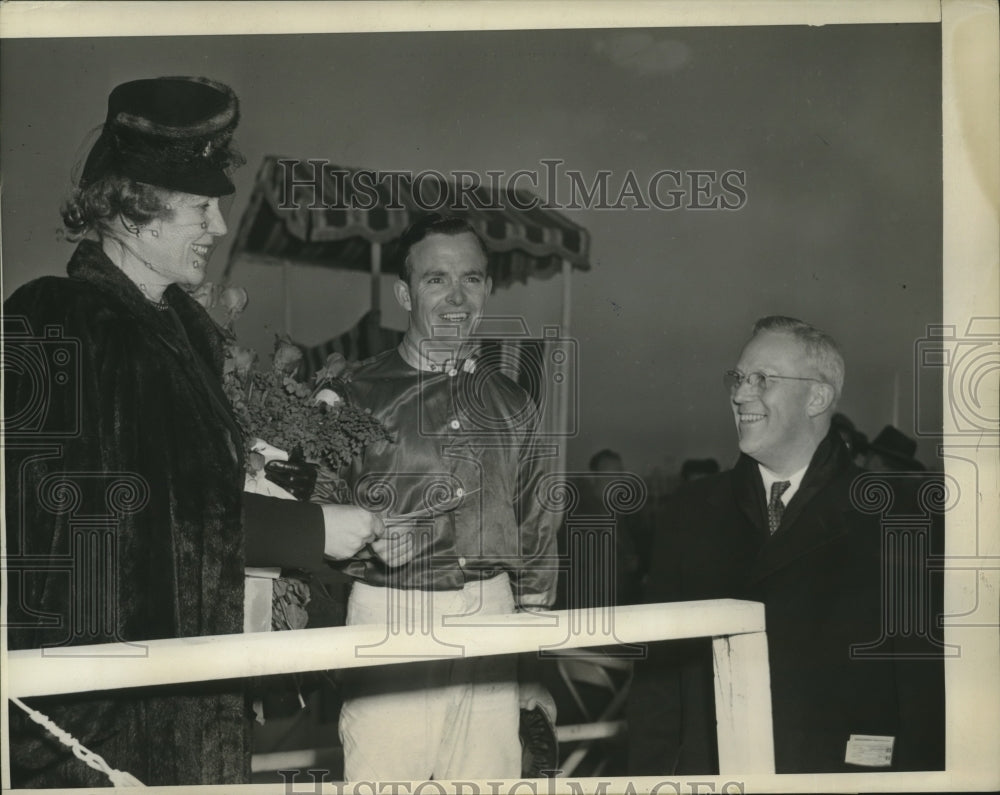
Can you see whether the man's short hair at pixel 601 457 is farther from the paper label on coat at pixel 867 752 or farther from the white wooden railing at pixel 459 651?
the paper label on coat at pixel 867 752

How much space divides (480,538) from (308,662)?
71 cm

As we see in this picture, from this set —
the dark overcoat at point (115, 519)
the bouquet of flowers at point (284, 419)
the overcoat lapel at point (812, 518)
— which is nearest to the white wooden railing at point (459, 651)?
the dark overcoat at point (115, 519)

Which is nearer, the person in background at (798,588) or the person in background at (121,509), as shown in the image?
the person in background at (121,509)

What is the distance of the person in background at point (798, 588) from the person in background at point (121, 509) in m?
1.16

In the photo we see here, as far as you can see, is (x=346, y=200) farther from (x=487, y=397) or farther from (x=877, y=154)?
(x=877, y=154)

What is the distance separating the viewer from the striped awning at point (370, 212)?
341 cm

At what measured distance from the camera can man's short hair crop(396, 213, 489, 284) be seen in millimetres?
3447

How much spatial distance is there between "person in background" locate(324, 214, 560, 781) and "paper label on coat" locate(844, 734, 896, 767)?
99cm

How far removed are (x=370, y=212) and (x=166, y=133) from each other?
2.05 feet

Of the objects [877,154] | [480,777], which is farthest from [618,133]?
[480,777]

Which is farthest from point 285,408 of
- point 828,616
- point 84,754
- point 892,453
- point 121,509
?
point 892,453

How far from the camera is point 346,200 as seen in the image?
135 inches

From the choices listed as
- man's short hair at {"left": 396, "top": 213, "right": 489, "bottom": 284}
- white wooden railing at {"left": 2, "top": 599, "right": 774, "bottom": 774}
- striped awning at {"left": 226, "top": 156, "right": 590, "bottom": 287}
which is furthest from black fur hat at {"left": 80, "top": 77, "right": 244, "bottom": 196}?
white wooden railing at {"left": 2, "top": 599, "right": 774, "bottom": 774}

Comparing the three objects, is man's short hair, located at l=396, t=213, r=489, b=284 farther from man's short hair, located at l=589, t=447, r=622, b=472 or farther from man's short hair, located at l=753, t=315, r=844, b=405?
man's short hair, located at l=753, t=315, r=844, b=405
